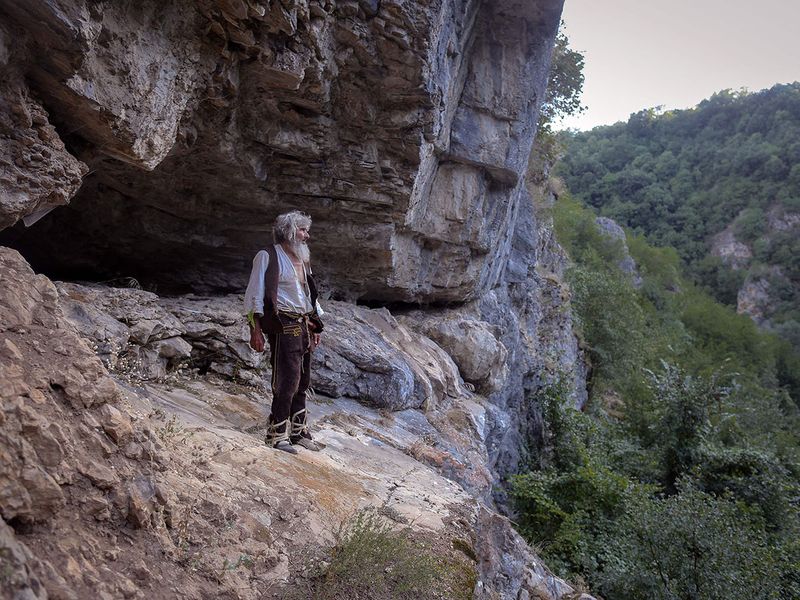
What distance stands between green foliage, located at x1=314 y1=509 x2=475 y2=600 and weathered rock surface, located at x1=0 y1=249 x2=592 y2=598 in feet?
0.34

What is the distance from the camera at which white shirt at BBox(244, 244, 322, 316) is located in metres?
3.92

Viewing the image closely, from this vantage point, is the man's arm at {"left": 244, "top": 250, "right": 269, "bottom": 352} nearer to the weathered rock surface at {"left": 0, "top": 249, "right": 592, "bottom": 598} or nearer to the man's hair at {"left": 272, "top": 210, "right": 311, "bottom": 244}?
the man's hair at {"left": 272, "top": 210, "right": 311, "bottom": 244}

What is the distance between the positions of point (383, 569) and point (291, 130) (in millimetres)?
4582

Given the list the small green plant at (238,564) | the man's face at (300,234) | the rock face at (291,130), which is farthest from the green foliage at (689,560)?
the small green plant at (238,564)

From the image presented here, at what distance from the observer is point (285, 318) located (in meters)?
4.00

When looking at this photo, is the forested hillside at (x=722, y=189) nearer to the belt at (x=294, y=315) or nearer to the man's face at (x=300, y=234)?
the man's face at (x=300, y=234)

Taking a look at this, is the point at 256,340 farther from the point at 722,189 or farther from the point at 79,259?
the point at 722,189

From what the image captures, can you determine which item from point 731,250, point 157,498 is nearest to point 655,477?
point 157,498

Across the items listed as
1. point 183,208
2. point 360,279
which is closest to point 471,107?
point 360,279

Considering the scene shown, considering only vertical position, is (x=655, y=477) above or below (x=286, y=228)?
below

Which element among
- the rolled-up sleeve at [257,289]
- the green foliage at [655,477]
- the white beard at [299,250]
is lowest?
the green foliage at [655,477]

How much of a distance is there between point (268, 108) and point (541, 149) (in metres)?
9.44

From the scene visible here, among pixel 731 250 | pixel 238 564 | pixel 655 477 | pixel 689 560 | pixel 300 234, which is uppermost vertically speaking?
pixel 731 250

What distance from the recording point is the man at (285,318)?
12.8ft
